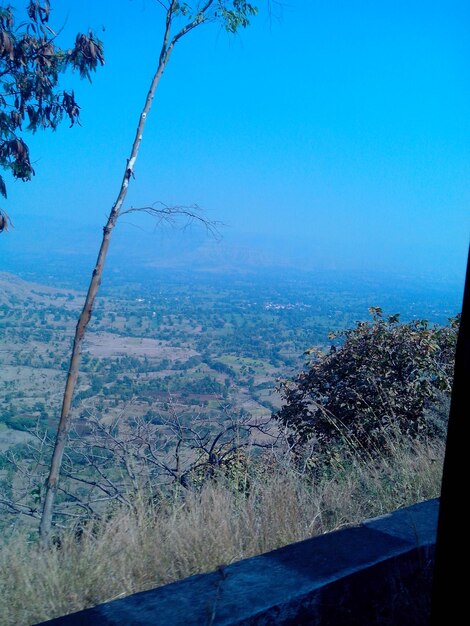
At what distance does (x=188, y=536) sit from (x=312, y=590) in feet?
3.58

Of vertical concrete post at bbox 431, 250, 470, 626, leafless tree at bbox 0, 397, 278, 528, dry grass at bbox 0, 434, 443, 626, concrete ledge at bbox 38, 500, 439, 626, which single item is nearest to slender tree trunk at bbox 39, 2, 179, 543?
leafless tree at bbox 0, 397, 278, 528

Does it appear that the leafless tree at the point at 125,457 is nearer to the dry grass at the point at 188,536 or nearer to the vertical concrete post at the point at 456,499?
the dry grass at the point at 188,536

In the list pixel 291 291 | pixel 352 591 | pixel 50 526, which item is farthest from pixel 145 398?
pixel 291 291

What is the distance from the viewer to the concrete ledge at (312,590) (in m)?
2.54

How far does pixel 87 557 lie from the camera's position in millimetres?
3287

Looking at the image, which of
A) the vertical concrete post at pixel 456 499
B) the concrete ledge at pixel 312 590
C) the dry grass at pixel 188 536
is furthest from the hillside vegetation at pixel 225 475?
the vertical concrete post at pixel 456 499

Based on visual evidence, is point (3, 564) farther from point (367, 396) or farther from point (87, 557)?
point (367, 396)

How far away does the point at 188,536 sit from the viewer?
363 centimetres

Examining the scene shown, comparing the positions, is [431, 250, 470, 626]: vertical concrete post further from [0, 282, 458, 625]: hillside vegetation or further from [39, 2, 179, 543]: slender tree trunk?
[39, 2, 179, 543]: slender tree trunk

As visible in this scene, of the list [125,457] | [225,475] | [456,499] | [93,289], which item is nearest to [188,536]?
[456,499]

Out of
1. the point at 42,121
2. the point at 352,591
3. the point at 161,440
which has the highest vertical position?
the point at 42,121

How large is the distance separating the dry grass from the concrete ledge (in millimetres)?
420

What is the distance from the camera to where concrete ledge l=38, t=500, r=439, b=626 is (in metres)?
2.54

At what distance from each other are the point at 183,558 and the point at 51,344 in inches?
581
